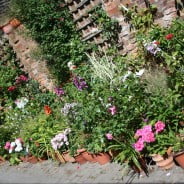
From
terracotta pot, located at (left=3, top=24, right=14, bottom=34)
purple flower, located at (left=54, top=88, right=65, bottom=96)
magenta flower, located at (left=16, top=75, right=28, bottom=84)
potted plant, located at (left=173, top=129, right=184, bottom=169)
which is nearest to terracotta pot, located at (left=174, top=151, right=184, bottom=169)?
potted plant, located at (left=173, top=129, right=184, bottom=169)

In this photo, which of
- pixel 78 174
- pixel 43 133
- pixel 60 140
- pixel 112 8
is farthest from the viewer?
pixel 112 8

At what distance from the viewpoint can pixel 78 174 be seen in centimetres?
643

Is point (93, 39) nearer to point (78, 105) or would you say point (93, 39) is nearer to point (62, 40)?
point (62, 40)

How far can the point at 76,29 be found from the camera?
9.12 m

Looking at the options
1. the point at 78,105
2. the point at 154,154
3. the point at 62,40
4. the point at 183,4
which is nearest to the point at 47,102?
the point at 62,40

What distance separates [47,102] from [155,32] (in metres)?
3.33

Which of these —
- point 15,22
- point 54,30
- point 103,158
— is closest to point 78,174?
point 103,158

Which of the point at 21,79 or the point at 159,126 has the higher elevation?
the point at 21,79

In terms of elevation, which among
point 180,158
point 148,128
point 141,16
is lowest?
point 180,158

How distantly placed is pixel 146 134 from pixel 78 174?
1.63 m

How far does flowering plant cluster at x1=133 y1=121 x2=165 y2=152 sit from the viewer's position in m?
5.27

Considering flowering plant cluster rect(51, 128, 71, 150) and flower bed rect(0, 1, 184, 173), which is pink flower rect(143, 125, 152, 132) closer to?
flower bed rect(0, 1, 184, 173)

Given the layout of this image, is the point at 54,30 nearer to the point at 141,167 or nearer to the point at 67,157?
the point at 67,157

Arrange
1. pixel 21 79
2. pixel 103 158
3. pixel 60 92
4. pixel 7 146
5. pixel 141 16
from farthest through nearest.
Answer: pixel 21 79 < pixel 60 92 < pixel 7 146 < pixel 141 16 < pixel 103 158
